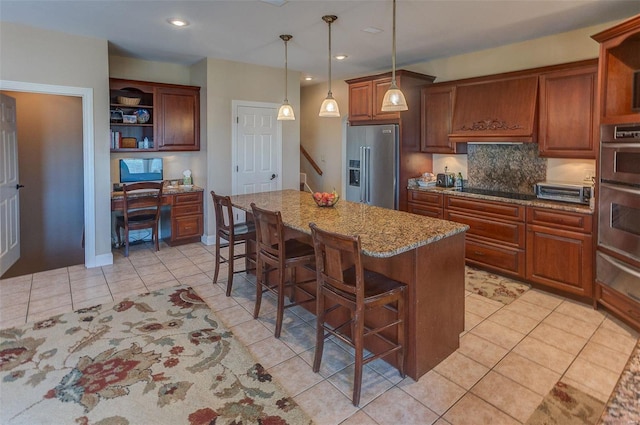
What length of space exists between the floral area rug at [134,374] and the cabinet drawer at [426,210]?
2.93 metres

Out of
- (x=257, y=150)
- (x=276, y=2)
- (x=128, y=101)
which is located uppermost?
(x=276, y=2)

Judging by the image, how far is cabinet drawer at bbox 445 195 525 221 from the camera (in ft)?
12.9

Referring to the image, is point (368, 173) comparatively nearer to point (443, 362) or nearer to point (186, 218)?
point (186, 218)

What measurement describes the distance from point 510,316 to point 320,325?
6.15ft

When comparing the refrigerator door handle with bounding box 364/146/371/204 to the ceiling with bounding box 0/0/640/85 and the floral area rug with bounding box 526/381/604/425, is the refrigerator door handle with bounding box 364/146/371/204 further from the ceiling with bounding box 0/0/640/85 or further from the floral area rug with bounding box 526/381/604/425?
the floral area rug with bounding box 526/381/604/425

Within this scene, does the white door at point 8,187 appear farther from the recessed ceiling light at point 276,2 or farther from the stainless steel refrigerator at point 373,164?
the stainless steel refrigerator at point 373,164

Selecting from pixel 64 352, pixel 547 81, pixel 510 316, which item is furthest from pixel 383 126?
pixel 64 352

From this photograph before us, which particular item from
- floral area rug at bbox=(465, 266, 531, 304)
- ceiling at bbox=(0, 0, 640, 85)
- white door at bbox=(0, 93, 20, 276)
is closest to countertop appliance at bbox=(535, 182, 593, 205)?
floral area rug at bbox=(465, 266, 531, 304)

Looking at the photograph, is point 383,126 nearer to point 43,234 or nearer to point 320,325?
point 320,325

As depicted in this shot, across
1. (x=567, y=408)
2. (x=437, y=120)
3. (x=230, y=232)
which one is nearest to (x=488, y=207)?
(x=437, y=120)

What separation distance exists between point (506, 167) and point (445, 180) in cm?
75

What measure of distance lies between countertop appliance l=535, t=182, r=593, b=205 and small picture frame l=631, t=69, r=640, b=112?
2.80ft

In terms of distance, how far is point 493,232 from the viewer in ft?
13.6

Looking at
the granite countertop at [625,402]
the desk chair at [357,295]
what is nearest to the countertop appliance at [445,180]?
the desk chair at [357,295]
